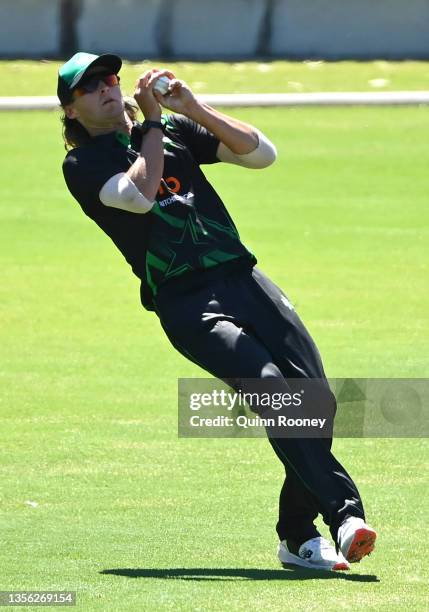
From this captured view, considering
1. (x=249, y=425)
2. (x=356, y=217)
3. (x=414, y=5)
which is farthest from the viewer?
(x=414, y=5)

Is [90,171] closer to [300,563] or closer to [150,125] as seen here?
[150,125]

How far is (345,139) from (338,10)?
511 cm

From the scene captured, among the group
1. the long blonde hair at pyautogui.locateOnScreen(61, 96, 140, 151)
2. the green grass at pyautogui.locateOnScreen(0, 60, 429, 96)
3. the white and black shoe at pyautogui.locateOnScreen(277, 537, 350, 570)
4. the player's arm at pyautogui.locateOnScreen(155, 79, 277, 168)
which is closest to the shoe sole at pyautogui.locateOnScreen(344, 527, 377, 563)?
the white and black shoe at pyautogui.locateOnScreen(277, 537, 350, 570)

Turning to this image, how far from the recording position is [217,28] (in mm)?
25031

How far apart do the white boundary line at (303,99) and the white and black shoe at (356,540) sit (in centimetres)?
1644

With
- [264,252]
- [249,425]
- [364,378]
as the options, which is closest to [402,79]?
[264,252]

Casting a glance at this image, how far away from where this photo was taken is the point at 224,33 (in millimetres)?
25047

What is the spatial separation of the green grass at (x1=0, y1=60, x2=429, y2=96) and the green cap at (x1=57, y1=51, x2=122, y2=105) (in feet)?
53.3

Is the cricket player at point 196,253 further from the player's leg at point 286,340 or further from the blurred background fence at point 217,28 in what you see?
the blurred background fence at point 217,28

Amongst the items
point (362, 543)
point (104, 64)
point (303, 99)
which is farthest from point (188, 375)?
point (303, 99)

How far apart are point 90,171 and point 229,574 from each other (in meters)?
1.75

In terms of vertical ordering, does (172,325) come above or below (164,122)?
below

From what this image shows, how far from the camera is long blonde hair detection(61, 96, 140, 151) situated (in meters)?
6.34

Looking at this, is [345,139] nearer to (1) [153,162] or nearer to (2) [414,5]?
(2) [414,5]
